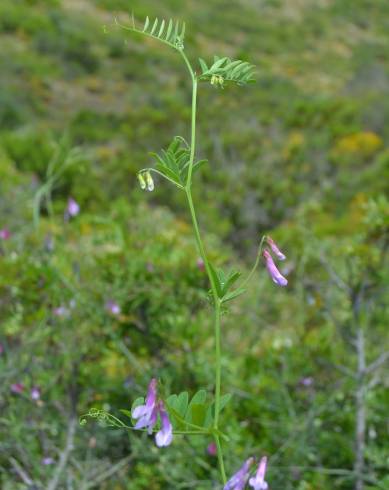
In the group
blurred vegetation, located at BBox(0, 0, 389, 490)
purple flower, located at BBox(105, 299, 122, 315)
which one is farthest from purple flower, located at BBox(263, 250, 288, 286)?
purple flower, located at BBox(105, 299, 122, 315)

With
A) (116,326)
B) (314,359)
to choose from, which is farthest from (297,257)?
(116,326)

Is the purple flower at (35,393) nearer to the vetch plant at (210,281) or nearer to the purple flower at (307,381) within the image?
the purple flower at (307,381)

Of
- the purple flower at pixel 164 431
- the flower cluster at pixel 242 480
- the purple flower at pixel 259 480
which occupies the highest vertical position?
the purple flower at pixel 164 431

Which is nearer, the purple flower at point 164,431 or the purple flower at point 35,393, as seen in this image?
the purple flower at point 164,431

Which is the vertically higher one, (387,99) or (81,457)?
(81,457)

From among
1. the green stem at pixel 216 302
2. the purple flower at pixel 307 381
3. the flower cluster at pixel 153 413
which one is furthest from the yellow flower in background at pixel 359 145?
the flower cluster at pixel 153 413

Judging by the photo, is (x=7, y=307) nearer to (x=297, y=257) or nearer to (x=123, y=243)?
(x=123, y=243)
